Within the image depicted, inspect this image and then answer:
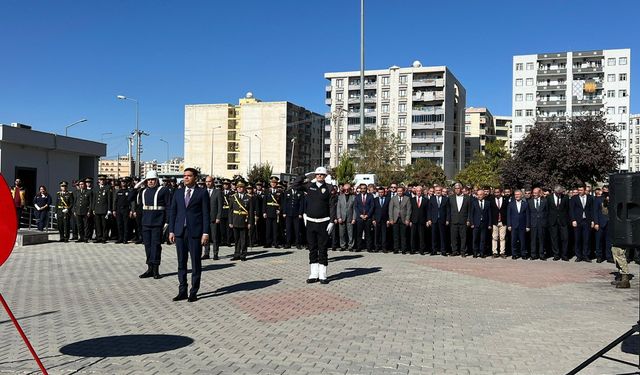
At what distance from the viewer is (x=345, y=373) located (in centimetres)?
528

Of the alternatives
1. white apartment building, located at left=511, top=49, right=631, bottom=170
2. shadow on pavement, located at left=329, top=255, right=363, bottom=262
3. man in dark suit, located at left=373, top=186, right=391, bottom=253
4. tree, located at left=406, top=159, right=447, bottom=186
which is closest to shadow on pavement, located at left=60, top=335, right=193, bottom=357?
shadow on pavement, located at left=329, top=255, right=363, bottom=262

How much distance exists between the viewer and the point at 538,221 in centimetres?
1528

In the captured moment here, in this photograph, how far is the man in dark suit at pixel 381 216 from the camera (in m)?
16.8

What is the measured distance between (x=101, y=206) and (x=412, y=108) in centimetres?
8964

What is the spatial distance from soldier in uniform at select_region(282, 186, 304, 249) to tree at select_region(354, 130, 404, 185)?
34.2 meters

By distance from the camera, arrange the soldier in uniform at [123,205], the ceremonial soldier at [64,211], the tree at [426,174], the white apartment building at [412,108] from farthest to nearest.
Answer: the white apartment building at [412,108], the tree at [426,174], the ceremonial soldier at [64,211], the soldier in uniform at [123,205]

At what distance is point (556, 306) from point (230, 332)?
5.05 metres

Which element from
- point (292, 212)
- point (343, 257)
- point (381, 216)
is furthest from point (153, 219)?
point (381, 216)

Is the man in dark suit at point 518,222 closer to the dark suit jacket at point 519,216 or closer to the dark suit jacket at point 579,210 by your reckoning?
the dark suit jacket at point 519,216

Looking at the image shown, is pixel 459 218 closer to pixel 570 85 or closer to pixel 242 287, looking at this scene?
pixel 242 287

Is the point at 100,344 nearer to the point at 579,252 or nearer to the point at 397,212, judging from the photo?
the point at 397,212

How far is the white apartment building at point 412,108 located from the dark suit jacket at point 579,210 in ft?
264

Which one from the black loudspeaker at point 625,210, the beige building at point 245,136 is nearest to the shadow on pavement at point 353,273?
the black loudspeaker at point 625,210

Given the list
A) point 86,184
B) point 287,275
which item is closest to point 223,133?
point 86,184
